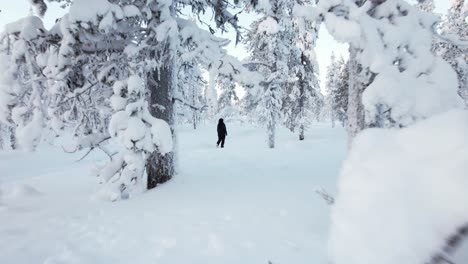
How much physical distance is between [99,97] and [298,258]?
613cm

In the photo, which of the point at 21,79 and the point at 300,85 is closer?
the point at 21,79

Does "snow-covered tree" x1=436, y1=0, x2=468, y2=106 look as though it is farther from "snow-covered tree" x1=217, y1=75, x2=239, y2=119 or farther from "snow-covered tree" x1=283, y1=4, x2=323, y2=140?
"snow-covered tree" x1=217, y1=75, x2=239, y2=119

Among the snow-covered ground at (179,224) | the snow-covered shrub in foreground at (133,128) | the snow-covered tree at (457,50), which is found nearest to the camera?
the snow-covered ground at (179,224)

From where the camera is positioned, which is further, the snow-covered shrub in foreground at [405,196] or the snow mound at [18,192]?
the snow mound at [18,192]

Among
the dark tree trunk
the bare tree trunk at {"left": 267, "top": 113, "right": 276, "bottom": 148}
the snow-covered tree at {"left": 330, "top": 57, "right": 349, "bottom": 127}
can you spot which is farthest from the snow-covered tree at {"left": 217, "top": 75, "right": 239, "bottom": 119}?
the snow-covered tree at {"left": 330, "top": 57, "right": 349, "bottom": 127}

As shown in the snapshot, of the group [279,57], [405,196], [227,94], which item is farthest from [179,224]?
[227,94]

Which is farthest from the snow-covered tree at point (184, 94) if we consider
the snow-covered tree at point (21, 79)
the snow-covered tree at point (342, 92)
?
the snow-covered tree at point (342, 92)

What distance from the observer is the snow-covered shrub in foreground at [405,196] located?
0.88m

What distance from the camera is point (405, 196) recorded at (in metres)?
0.99

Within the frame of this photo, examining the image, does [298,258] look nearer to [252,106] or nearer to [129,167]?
[129,167]

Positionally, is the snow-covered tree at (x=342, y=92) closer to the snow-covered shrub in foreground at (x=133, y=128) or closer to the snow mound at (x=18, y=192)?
the snow-covered shrub in foreground at (x=133, y=128)

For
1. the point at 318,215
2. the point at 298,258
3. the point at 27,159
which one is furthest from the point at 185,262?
the point at 27,159

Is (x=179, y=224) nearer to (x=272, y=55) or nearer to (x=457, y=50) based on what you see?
(x=272, y=55)

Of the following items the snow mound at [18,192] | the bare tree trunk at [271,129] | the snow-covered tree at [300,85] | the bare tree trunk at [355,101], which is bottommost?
the snow mound at [18,192]
